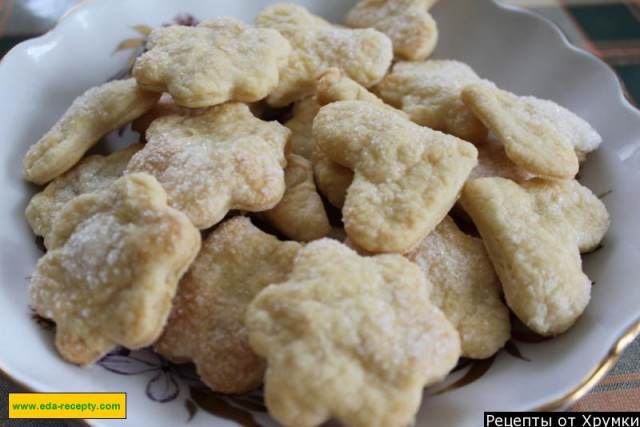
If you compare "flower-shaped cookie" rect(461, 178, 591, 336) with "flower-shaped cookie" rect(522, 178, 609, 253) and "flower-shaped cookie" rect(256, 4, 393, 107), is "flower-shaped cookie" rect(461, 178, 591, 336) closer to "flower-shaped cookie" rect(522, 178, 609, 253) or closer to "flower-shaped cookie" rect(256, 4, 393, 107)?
"flower-shaped cookie" rect(522, 178, 609, 253)

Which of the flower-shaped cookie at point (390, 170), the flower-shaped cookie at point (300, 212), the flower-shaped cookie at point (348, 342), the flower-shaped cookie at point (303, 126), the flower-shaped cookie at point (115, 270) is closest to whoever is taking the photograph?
the flower-shaped cookie at point (348, 342)

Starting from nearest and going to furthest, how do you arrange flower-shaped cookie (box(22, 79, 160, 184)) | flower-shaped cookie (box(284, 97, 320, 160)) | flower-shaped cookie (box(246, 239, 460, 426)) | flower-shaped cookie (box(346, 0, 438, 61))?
flower-shaped cookie (box(246, 239, 460, 426)), flower-shaped cookie (box(22, 79, 160, 184)), flower-shaped cookie (box(284, 97, 320, 160)), flower-shaped cookie (box(346, 0, 438, 61))

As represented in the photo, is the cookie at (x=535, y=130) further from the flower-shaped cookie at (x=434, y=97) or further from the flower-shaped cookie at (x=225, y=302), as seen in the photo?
the flower-shaped cookie at (x=225, y=302)

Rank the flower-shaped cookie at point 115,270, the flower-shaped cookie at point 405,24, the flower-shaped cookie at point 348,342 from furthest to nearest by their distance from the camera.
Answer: the flower-shaped cookie at point 405,24, the flower-shaped cookie at point 115,270, the flower-shaped cookie at point 348,342

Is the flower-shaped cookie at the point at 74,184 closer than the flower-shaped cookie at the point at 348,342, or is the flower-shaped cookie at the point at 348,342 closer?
the flower-shaped cookie at the point at 348,342

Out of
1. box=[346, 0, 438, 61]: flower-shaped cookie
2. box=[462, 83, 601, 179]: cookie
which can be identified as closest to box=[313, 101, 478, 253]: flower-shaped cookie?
box=[462, 83, 601, 179]: cookie

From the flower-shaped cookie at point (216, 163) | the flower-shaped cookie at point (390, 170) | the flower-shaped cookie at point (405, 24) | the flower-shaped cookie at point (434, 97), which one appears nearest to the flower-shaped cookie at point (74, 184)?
the flower-shaped cookie at point (216, 163)

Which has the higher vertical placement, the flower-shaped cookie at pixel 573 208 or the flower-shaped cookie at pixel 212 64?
the flower-shaped cookie at pixel 212 64

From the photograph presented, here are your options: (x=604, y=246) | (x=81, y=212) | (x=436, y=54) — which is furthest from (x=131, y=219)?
(x=436, y=54)

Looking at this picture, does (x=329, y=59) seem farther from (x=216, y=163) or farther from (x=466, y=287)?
(x=466, y=287)
